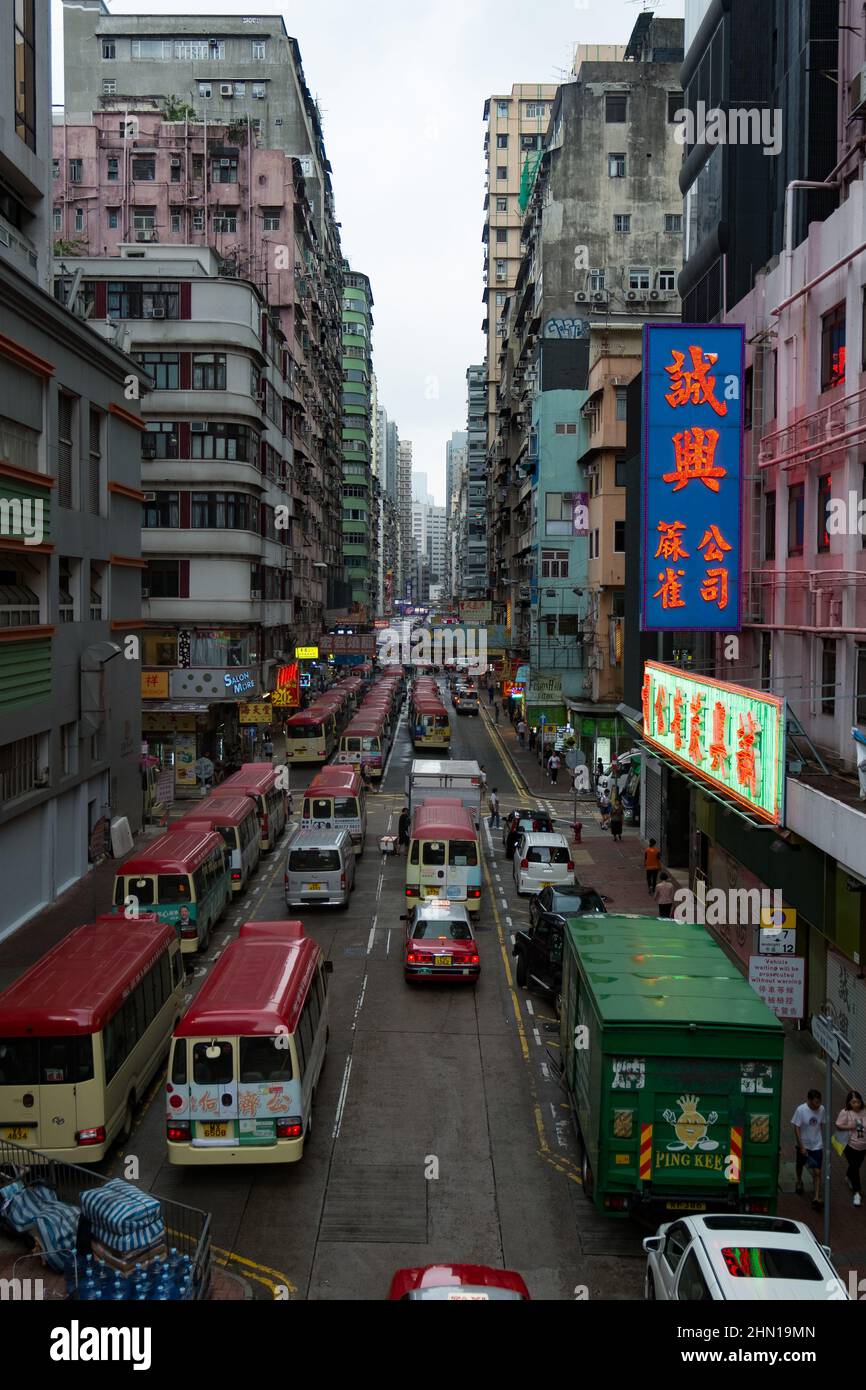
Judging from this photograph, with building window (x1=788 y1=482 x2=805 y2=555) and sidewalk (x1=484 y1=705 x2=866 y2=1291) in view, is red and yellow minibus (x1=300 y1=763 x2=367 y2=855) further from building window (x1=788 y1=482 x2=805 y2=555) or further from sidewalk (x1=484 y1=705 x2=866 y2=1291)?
building window (x1=788 y1=482 x2=805 y2=555)

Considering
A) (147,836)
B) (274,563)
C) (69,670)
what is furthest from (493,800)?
(274,563)

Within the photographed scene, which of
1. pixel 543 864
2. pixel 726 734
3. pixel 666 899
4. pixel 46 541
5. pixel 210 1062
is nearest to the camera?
pixel 210 1062

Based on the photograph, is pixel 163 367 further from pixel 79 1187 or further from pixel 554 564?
pixel 79 1187

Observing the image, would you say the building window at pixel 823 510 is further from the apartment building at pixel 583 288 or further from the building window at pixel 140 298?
the building window at pixel 140 298

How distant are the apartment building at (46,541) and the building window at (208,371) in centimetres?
1301

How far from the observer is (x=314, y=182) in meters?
87.4

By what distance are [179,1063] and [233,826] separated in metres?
16.7

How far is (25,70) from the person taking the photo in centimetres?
2811

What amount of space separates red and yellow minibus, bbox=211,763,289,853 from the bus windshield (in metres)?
20.6

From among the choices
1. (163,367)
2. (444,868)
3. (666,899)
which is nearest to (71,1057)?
(444,868)

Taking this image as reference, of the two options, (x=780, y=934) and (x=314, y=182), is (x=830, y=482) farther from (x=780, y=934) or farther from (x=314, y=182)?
(x=314, y=182)

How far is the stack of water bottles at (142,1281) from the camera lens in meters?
10.0

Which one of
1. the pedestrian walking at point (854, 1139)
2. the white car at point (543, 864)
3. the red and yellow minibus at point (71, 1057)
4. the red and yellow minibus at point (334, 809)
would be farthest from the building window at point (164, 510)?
the pedestrian walking at point (854, 1139)

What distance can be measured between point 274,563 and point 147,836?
2322 cm
